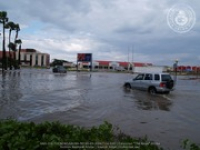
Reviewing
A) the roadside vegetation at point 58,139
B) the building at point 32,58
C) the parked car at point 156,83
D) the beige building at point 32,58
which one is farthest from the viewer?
the beige building at point 32,58

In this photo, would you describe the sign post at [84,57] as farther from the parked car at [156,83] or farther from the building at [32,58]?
the parked car at [156,83]

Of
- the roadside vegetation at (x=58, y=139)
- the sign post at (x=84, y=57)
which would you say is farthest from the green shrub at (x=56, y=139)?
the sign post at (x=84, y=57)

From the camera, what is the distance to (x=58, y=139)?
4699 mm

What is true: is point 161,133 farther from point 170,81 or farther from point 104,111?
point 170,81

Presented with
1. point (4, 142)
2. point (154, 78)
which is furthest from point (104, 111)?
point (154, 78)

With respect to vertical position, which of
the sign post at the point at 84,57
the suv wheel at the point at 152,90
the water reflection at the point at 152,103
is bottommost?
the water reflection at the point at 152,103

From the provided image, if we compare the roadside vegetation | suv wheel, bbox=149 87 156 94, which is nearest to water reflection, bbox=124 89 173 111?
suv wheel, bbox=149 87 156 94

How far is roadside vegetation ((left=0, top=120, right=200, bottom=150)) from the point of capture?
4.48 m

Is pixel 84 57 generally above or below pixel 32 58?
below

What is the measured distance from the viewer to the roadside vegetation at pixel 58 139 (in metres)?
4.48

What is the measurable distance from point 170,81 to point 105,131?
61.9 ft

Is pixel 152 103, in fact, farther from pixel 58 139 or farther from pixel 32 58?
pixel 32 58

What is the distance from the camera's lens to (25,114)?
11.1 m

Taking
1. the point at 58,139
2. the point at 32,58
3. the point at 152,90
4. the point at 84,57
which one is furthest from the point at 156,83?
the point at 32,58
